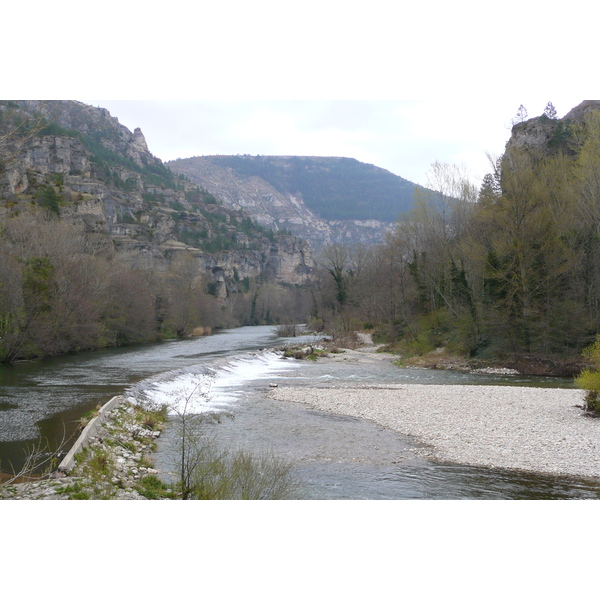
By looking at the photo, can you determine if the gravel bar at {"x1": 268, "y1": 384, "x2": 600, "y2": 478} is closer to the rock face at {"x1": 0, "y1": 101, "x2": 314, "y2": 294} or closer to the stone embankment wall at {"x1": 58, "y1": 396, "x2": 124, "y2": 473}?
the stone embankment wall at {"x1": 58, "y1": 396, "x2": 124, "y2": 473}

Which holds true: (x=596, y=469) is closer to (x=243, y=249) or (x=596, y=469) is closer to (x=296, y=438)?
(x=296, y=438)

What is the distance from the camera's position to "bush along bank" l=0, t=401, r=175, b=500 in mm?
6855

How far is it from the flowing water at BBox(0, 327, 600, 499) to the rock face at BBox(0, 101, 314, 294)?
869 inches

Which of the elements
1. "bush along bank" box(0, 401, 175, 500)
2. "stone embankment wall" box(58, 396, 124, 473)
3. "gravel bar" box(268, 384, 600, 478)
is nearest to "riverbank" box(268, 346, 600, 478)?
"gravel bar" box(268, 384, 600, 478)

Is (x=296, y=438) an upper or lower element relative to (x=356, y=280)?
lower

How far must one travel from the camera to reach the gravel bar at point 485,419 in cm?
977

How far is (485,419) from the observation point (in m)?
13.1

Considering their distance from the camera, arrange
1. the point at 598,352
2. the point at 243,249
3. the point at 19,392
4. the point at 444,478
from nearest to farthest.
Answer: the point at 444,478 < the point at 598,352 < the point at 19,392 < the point at 243,249

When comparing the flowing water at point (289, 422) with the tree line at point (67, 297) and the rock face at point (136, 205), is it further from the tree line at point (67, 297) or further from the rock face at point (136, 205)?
the rock face at point (136, 205)

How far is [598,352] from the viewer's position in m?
13.7

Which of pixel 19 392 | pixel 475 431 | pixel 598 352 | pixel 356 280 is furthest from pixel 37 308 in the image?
pixel 356 280

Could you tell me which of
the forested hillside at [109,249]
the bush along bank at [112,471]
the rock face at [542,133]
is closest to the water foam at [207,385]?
the bush along bank at [112,471]

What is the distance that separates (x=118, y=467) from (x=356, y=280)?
48962 mm

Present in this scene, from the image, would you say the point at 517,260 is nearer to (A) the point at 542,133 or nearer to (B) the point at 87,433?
(A) the point at 542,133
